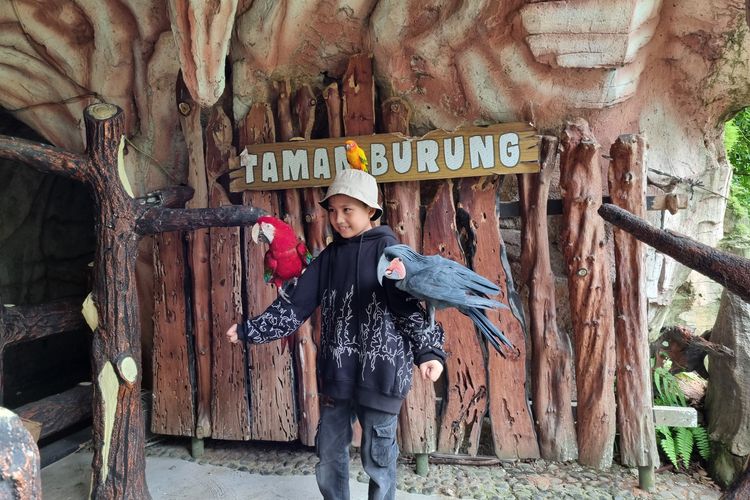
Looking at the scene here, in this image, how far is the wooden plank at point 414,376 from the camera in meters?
2.64

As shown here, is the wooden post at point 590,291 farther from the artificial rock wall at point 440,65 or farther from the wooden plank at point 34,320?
the wooden plank at point 34,320

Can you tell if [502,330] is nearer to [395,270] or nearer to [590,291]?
[590,291]

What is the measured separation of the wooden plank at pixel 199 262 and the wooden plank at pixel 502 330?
1445mm

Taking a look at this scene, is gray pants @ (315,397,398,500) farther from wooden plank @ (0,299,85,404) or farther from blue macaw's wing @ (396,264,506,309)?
wooden plank @ (0,299,85,404)

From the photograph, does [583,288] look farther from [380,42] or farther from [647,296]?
[380,42]

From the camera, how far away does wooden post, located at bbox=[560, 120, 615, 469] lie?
2.50 m

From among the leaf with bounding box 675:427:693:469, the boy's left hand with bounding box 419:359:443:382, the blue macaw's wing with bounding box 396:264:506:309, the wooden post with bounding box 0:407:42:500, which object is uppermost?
the blue macaw's wing with bounding box 396:264:506:309

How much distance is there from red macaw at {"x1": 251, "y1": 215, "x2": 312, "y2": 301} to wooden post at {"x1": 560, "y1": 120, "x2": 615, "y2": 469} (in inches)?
53.3

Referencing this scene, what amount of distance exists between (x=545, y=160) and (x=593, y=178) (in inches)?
9.5

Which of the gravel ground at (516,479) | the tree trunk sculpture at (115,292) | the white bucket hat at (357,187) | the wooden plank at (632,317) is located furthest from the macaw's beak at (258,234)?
the wooden plank at (632,317)

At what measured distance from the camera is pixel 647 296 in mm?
2748

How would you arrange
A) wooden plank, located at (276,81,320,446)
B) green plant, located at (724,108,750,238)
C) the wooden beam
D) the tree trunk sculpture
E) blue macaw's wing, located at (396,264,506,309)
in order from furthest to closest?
1. green plant, located at (724,108,750,238)
2. wooden plank, located at (276,81,320,446)
3. the tree trunk sculpture
4. blue macaw's wing, located at (396,264,506,309)
5. the wooden beam

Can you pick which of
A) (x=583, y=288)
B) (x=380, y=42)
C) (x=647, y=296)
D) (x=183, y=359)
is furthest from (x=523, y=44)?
(x=183, y=359)

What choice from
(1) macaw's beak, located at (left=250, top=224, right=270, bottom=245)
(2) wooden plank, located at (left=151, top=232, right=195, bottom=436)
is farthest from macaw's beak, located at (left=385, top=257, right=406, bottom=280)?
(2) wooden plank, located at (left=151, top=232, right=195, bottom=436)
